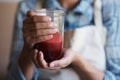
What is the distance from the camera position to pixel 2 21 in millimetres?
1255

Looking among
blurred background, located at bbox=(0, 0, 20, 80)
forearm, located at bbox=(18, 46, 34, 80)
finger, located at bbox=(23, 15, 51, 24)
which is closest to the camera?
finger, located at bbox=(23, 15, 51, 24)

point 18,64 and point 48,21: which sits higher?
point 48,21

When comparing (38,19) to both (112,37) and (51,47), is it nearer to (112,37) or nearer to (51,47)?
(51,47)

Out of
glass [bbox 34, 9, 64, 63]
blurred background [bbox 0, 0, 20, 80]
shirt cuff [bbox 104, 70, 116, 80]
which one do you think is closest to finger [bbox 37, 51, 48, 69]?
glass [bbox 34, 9, 64, 63]

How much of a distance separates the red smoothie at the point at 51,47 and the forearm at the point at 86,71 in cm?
25

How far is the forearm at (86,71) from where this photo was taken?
0.96 metres

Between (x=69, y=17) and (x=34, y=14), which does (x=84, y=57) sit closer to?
(x=69, y=17)

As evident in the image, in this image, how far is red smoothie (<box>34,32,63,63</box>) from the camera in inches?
27.2

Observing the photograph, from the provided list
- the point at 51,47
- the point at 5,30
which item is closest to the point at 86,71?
the point at 51,47

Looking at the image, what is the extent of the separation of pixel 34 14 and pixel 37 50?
0.33ft

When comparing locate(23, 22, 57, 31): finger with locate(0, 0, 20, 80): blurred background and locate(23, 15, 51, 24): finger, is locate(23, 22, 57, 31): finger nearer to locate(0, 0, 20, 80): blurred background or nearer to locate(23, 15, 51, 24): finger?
locate(23, 15, 51, 24): finger

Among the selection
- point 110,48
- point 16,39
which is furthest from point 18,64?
point 110,48

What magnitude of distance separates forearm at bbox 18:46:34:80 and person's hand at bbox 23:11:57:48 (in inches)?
6.3

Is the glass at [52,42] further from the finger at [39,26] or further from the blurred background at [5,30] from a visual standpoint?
the blurred background at [5,30]
